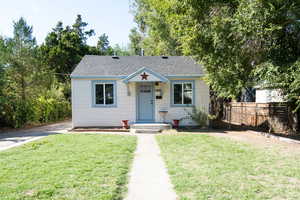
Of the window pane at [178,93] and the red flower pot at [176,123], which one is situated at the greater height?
the window pane at [178,93]

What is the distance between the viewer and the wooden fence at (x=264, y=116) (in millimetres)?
9934

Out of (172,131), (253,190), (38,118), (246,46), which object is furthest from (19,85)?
(253,190)

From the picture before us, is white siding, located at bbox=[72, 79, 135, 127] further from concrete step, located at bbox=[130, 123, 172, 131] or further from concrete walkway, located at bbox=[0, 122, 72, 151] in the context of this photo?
concrete walkway, located at bbox=[0, 122, 72, 151]

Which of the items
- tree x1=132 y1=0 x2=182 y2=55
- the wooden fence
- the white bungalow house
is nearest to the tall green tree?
the white bungalow house

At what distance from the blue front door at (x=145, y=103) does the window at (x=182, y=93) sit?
1.27m

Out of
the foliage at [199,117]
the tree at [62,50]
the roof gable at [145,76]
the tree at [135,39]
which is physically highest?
the tree at [135,39]

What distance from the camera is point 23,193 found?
320 centimetres

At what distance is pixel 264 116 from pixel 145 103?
6.66m

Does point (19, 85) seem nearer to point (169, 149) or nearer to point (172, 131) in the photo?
point (172, 131)

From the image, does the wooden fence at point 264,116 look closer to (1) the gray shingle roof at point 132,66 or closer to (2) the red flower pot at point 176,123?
(1) the gray shingle roof at point 132,66

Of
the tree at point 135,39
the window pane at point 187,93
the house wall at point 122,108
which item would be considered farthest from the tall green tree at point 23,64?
the tree at point 135,39

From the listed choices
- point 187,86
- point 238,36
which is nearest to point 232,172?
point 238,36

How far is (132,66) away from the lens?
482 inches

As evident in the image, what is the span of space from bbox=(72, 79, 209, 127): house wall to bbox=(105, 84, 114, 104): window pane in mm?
342
